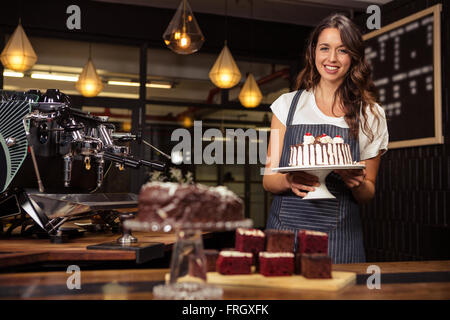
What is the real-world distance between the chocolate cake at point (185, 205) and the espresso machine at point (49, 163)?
2.42 ft

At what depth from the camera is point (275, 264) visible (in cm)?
130

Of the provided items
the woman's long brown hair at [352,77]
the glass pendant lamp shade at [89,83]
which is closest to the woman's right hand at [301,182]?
the woman's long brown hair at [352,77]

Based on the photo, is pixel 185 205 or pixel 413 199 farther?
pixel 413 199

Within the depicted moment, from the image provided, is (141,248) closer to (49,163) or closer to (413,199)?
(49,163)

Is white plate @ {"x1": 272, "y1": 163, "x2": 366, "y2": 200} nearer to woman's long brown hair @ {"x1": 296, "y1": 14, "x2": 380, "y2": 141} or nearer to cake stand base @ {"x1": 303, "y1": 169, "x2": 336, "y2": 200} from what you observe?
cake stand base @ {"x1": 303, "y1": 169, "x2": 336, "y2": 200}

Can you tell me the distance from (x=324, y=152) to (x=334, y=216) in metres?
0.28

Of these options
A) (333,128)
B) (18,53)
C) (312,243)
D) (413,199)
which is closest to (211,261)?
(312,243)

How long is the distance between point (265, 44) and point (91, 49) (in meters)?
2.00

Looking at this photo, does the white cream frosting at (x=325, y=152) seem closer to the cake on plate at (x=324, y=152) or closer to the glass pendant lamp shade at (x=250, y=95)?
the cake on plate at (x=324, y=152)

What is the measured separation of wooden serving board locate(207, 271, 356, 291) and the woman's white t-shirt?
0.83 metres

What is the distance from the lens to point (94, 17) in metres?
5.60

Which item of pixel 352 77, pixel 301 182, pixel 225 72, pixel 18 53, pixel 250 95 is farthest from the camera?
pixel 250 95

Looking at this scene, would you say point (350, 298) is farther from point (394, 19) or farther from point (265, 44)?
point (265, 44)

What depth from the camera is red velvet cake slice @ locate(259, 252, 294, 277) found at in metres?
1.29
